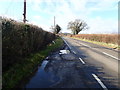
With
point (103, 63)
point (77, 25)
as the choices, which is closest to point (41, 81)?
point (103, 63)

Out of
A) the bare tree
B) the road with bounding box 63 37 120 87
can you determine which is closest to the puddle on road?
the road with bounding box 63 37 120 87

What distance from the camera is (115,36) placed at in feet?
86.6

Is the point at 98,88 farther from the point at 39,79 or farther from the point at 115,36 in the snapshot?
the point at 115,36

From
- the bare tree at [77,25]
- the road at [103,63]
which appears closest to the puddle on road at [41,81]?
the road at [103,63]

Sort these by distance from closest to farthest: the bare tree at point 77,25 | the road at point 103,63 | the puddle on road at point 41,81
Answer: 1. the puddle on road at point 41,81
2. the road at point 103,63
3. the bare tree at point 77,25

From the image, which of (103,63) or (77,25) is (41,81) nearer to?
(103,63)

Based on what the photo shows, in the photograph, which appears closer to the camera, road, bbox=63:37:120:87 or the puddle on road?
the puddle on road

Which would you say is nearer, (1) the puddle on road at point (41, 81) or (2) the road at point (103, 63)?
(1) the puddle on road at point (41, 81)

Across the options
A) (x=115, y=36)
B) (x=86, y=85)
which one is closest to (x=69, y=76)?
(x=86, y=85)

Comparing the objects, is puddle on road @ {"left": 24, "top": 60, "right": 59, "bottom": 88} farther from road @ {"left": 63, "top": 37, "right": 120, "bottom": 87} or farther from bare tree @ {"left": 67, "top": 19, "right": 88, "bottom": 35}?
bare tree @ {"left": 67, "top": 19, "right": 88, "bottom": 35}

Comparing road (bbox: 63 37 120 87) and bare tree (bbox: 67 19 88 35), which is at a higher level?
bare tree (bbox: 67 19 88 35)

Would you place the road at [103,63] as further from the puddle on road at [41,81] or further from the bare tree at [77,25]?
the bare tree at [77,25]

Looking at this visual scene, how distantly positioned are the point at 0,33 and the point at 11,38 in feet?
3.09

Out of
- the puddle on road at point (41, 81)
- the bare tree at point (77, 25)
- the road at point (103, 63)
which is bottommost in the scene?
the puddle on road at point (41, 81)
